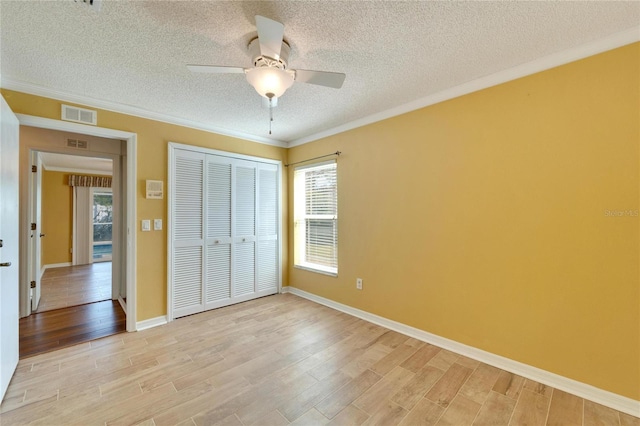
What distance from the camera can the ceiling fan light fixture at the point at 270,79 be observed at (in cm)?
175

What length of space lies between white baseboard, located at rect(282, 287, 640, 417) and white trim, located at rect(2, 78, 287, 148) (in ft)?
10.1

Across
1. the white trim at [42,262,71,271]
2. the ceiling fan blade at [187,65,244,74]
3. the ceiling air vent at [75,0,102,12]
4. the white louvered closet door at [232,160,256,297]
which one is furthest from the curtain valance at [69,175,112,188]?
the ceiling fan blade at [187,65,244,74]

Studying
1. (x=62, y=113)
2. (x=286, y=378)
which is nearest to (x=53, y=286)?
(x=62, y=113)

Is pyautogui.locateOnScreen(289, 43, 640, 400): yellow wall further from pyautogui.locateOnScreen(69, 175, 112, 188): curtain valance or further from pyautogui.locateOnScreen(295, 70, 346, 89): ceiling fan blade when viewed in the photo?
pyautogui.locateOnScreen(69, 175, 112, 188): curtain valance

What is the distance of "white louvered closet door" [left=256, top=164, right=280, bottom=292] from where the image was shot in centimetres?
412

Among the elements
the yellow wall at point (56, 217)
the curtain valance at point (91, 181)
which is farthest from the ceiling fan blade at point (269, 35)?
the yellow wall at point (56, 217)

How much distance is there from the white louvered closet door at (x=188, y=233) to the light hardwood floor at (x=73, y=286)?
6.40 ft

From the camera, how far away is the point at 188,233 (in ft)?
11.1

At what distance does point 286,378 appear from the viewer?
2.12m

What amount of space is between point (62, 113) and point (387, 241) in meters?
3.57

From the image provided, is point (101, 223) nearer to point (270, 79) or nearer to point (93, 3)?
point (93, 3)

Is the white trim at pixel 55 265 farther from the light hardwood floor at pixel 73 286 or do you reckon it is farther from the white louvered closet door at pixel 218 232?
the white louvered closet door at pixel 218 232

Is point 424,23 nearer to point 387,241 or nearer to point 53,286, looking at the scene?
point 387,241

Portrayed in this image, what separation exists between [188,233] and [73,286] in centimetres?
333
